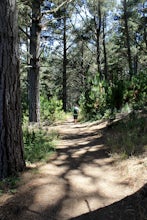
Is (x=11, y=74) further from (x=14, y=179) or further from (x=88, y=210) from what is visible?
(x=88, y=210)

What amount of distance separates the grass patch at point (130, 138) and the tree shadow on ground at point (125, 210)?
1.98 metres

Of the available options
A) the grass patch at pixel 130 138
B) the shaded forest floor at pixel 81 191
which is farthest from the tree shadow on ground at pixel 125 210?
the grass patch at pixel 130 138

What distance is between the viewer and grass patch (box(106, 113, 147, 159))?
5.93 m

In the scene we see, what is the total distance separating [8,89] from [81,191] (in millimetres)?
2078

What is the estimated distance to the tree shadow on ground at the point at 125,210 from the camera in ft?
10.8

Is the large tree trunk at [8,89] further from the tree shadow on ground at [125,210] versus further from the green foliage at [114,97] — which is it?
the green foliage at [114,97]

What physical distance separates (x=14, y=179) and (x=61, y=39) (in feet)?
68.4

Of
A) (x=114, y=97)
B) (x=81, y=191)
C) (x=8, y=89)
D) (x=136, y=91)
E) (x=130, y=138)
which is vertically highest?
(x=8, y=89)

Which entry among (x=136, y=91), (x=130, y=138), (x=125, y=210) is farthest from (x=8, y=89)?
(x=136, y=91)

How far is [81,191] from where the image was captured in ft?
14.0

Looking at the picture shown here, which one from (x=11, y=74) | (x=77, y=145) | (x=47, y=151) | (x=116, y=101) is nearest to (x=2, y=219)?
(x=11, y=74)

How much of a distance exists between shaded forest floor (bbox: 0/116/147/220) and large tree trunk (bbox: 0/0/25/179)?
1.40ft

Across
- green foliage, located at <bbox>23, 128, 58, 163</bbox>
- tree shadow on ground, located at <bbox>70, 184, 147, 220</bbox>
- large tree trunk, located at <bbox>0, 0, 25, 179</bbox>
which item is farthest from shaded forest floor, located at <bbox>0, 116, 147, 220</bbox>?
large tree trunk, located at <bbox>0, 0, 25, 179</bbox>

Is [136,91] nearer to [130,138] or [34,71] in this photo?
[34,71]
